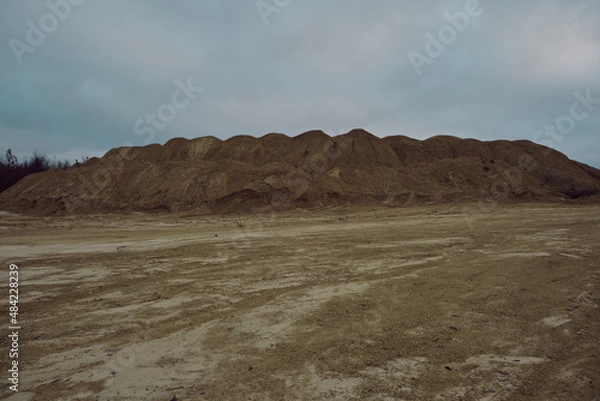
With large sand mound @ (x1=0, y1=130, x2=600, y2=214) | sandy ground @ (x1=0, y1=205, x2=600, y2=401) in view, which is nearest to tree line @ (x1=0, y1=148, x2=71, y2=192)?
large sand mound @ (x1=0, y1=130, x2=600, y2=214)

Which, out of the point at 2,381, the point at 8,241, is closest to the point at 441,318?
the point at 2,381

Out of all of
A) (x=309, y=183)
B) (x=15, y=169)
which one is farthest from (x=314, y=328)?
(x=15, y=169)

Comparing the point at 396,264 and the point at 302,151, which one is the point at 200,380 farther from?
the point at 302,151

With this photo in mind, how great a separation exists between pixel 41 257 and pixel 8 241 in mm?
5614

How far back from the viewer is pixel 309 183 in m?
31.9

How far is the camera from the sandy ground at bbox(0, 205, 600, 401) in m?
3.24

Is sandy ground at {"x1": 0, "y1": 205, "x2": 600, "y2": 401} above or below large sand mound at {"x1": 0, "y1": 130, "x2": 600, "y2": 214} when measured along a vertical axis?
below

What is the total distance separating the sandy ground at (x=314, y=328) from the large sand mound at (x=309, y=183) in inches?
847

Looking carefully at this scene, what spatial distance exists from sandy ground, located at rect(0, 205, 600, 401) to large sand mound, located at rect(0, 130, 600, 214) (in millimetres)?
21515

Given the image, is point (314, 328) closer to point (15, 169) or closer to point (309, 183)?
point (309, 183)

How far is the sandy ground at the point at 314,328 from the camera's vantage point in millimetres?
3238

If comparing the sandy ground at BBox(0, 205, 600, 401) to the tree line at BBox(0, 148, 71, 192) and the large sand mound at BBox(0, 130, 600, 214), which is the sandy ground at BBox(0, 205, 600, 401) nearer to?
the large sand mound at BBox(0, 130, 600, 214)

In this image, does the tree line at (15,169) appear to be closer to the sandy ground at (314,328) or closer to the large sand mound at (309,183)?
the large sand mound at (309,183)

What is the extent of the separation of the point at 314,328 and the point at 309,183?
1087 inches
